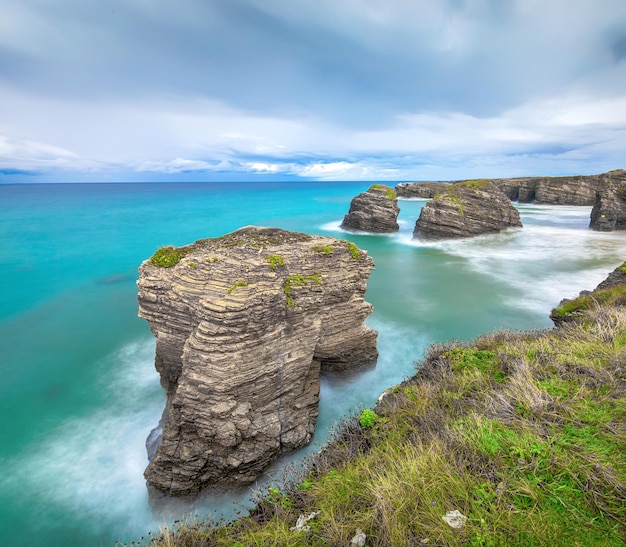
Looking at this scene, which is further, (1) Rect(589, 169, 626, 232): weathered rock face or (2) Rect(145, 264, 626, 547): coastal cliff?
(1) Rect(589, 169, 626, 232): weathered rock face

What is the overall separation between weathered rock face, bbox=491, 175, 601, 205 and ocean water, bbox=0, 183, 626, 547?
39802 millimetres

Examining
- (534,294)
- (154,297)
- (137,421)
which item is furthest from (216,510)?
(534,294)

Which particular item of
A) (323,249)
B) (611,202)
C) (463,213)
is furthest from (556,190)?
(323,249)

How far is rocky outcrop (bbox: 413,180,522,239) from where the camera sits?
1590 inches

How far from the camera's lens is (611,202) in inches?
1731

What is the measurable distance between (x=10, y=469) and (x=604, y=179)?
6188cm

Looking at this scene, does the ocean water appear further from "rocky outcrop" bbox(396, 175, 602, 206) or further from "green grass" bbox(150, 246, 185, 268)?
"rocky outcrop" bbox(396, 175, 602, 206)

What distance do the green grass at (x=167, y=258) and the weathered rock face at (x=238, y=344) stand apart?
0.11 feet

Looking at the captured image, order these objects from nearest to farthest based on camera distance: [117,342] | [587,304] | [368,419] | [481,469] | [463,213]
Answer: [481,469], [368,419], [587,304], [117,342], [463,213]

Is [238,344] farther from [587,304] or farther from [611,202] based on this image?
[611,202]

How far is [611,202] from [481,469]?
185 feet

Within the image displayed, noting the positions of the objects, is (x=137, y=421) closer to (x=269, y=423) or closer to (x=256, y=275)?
(x=269, y=423)

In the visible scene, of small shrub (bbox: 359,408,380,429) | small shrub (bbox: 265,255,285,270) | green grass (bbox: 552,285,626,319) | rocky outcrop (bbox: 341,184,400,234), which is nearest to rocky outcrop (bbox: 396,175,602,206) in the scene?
rocky outcrop (bbox: 341,184,400,234)

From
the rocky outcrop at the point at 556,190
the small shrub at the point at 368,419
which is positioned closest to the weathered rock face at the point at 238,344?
the small shrub at the point at 368,419
